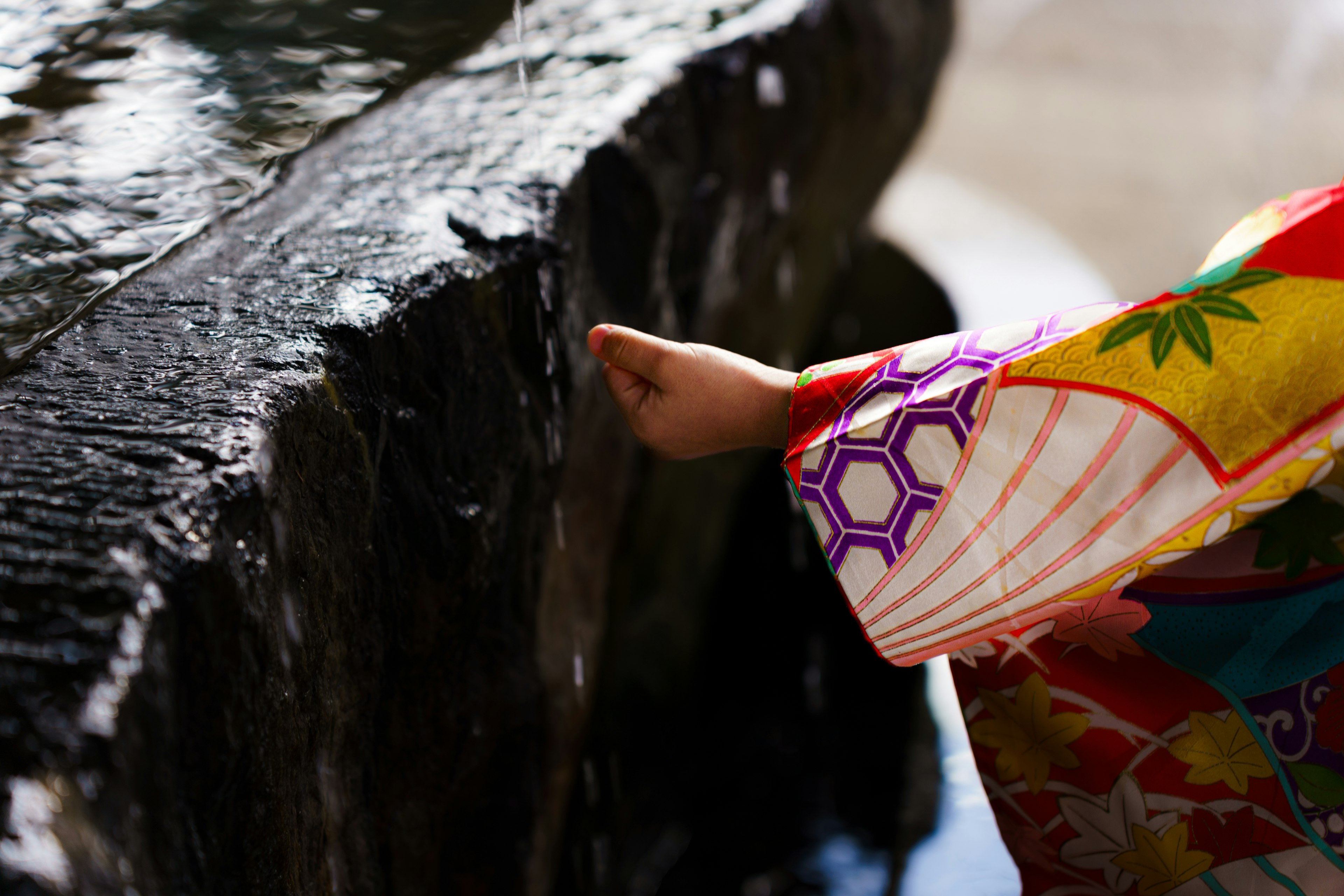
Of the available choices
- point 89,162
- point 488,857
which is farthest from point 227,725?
point 89,162

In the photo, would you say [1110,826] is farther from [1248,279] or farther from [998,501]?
[1248,279]

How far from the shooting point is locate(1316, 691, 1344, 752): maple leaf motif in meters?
0.72

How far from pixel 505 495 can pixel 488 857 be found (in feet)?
1.55

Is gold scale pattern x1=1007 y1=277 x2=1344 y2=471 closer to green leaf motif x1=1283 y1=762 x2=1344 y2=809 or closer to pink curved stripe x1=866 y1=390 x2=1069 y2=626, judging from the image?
pink curved stripe x1=866 y1=390 x2=1069 y2=626

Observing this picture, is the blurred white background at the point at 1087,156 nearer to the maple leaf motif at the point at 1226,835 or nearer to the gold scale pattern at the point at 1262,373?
the maple leaf motif at the point at 1226,835

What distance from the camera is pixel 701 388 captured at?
0.87 metres

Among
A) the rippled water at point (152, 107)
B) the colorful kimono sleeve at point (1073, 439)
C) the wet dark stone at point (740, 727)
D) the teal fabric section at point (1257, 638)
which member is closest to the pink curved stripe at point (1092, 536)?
the colorful kimono sleeve at point (1073, 439)

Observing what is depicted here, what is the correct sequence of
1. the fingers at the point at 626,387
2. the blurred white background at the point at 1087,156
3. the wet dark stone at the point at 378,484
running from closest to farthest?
1. the wet dark stone at the point at 378,484
2. the fingers at the point at 626,387
3. the blurred white background at the point at 1087,156

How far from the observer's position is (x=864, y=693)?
2117 mm

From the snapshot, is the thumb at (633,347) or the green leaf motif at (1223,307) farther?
the thumb at (633,347)

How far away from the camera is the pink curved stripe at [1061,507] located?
712 millimetres

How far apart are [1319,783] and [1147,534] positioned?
0.80ft

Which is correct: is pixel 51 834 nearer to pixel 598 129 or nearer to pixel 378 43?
pixel 598 129

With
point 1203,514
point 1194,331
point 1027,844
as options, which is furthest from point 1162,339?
point 1027,844
